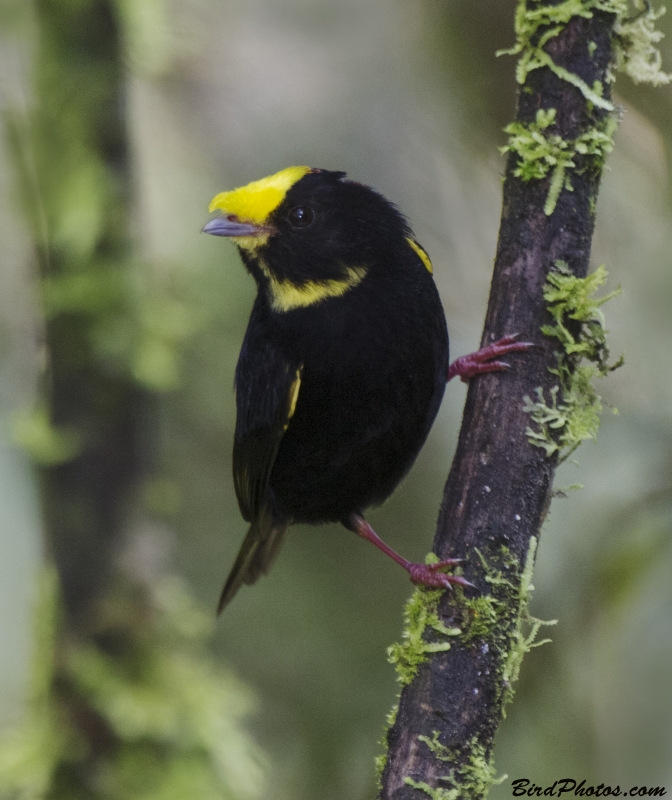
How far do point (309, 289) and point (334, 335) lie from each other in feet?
0.59

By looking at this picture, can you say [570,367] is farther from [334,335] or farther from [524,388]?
[334,335]

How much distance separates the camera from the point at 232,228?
2.29 metres

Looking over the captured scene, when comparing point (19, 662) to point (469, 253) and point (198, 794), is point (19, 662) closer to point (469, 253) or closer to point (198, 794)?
point (198, 794)

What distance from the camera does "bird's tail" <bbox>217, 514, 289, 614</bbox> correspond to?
285 cm

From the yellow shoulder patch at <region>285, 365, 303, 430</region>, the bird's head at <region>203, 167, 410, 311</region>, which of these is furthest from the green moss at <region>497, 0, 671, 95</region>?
the yellow shoulder patch at <region>285, 365, 303, 430</region>

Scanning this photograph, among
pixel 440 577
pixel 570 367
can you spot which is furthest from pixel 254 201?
pixel 440 577

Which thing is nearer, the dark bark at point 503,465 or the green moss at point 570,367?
the dark bark at point 503,465

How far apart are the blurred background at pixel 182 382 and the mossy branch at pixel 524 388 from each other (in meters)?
1.16

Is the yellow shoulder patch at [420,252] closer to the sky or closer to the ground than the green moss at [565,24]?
closer to the ground

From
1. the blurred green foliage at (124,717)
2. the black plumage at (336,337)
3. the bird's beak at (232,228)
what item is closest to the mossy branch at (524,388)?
the black plumage at (336,337)

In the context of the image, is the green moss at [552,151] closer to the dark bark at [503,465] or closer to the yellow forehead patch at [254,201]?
the dark bark at [503,465]

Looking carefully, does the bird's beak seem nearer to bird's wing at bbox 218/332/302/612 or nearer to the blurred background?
bird's wing at bbox 218/332/302/612

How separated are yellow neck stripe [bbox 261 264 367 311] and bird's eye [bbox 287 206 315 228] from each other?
0.52 feet

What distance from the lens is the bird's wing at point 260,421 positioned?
90.0 inches
